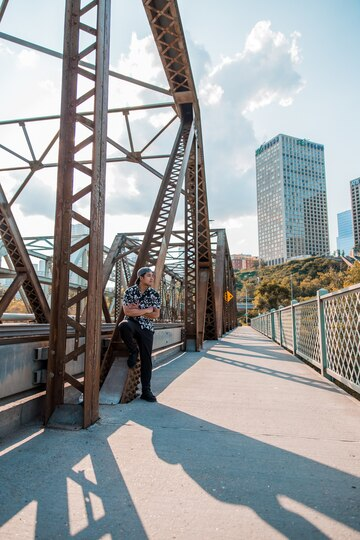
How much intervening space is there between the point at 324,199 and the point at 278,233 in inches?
943

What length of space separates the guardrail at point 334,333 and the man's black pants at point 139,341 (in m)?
2.30

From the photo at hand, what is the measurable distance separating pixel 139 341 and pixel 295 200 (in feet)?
478

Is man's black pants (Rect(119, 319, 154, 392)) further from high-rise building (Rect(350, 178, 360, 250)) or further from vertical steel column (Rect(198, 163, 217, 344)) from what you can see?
high-rise building (Rect(350, 178, 360, 250))

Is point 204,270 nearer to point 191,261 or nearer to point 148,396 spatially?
point 191,261

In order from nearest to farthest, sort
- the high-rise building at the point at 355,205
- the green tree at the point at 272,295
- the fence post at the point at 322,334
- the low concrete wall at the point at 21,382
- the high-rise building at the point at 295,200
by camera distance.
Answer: the low concrete wall at the point at 21,382 → the fence post at the point at 322,334 → the green tree at the point at 272,295 → the high-rise building at the point at 355,205 → the high-rise building at the point at 295,200

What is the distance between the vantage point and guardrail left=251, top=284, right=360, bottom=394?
405cm

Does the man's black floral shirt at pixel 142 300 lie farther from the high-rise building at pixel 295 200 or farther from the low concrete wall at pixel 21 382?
the high-rise building at pixel 295 200

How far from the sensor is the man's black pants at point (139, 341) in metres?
3.78

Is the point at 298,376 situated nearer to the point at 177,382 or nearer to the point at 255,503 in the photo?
the point at 177,382

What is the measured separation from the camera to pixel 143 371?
151 inches

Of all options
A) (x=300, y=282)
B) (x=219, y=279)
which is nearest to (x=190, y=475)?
(x=219, y=279)

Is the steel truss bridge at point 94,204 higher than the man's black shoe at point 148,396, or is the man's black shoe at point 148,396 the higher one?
the steel truss bridge at point 94,204

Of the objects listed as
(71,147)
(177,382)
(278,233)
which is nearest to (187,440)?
(177,382)

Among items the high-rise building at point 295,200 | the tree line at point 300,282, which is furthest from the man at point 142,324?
the high-rise building at point 295,200
